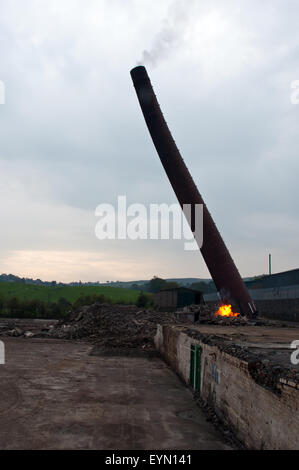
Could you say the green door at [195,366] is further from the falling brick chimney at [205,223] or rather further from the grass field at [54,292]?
the grass field at [54,292]

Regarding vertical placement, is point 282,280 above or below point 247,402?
above

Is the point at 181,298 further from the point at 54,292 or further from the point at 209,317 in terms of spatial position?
the point at 54,292

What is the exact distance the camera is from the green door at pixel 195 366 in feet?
43.8

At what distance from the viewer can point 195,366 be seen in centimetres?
1383

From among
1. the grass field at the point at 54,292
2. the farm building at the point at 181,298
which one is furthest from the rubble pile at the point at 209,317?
the grass field at the point at 54,292

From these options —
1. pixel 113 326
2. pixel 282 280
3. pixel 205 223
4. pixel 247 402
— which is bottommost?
pixel 113 326

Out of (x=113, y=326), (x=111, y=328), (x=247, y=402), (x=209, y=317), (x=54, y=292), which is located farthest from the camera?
(x=54, y=292)

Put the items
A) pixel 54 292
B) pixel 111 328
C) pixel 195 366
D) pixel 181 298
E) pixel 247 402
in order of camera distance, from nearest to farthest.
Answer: pixel 247 402
pixel 195 366
pixel 111 328
pixel 181 298
pixel 54 292

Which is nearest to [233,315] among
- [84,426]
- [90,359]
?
[90,359]

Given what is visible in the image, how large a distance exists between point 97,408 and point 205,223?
68.3 feet

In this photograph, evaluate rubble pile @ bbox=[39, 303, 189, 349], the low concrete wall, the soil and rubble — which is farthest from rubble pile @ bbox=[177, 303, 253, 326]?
the low concrete wall

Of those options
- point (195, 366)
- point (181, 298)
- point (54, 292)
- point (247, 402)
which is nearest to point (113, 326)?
point (181, 298)

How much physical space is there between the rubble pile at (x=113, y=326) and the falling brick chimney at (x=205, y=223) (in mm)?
5142

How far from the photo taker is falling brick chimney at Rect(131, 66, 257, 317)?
30.2 meters
